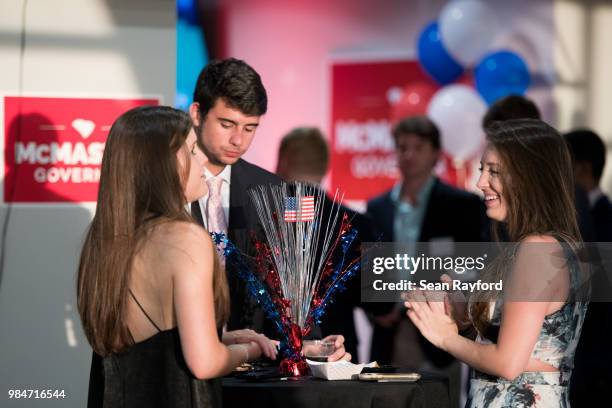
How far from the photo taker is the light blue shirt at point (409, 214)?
5.33 m

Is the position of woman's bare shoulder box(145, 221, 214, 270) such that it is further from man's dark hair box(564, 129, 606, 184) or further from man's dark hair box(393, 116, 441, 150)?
man's dark hair box(393, 116, 441, 150)

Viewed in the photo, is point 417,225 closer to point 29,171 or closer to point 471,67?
point 471,67

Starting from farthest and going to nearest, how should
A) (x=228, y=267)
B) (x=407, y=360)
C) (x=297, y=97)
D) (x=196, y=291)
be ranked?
(x=297, y=97) → (x=407, y=360) → (x=228, y=267) → (x=196, y=291)

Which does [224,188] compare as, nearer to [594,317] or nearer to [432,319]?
[432,319]

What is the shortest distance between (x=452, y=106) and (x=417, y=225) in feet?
4.52

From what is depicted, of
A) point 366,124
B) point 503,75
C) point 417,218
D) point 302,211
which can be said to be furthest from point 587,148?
point 366,124

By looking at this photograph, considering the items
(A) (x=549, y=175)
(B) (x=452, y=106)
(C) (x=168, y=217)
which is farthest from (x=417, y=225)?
(C) (x=168, y=217)

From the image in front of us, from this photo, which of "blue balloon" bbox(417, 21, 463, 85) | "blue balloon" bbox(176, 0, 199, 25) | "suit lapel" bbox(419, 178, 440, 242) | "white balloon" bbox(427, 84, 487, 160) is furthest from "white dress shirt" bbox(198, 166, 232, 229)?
"blue balloon" bbox(176, 0, 199, 25)

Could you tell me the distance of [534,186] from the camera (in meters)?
2.58

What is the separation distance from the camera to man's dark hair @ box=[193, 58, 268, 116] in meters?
3.16

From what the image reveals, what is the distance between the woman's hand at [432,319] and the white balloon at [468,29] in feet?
13.0

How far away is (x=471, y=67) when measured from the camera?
685cm

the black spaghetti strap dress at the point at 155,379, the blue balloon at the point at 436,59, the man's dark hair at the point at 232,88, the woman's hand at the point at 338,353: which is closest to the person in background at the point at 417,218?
the blue balloon at the point at 436,59

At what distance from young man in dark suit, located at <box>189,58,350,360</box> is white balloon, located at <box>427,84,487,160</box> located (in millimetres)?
3380
